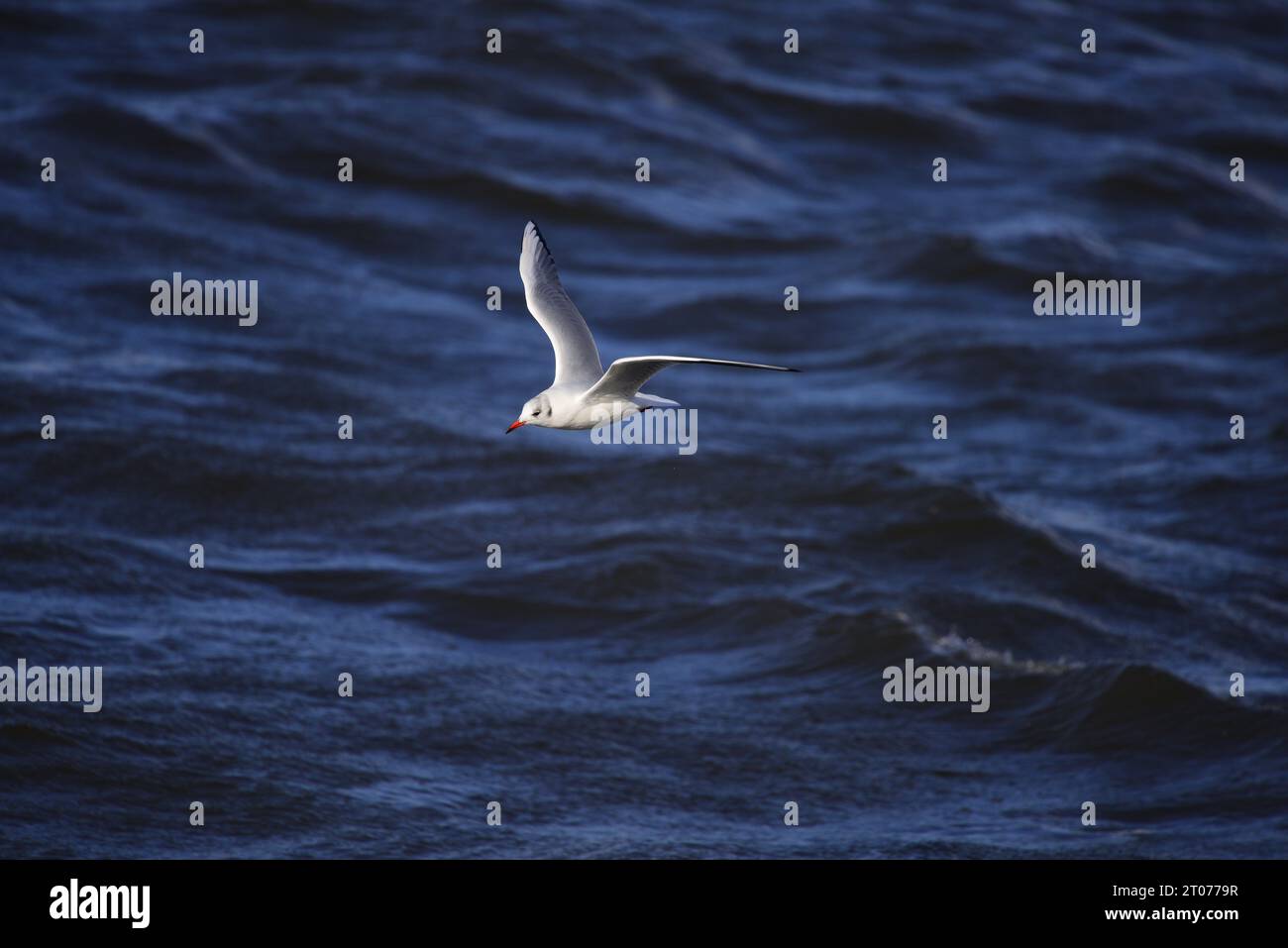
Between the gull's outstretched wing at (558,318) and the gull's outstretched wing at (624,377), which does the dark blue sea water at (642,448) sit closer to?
the gull's outstretched wing at (558,318)

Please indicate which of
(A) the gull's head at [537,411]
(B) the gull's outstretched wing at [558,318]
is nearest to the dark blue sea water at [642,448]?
(A) the gull's head at [537,411]

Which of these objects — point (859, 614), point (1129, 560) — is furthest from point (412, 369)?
point (1129, 560)

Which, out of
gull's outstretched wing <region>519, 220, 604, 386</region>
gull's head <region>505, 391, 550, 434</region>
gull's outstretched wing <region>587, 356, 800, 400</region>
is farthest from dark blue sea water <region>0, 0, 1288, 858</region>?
gull's outstretched wing <region>587, 356, 800, 400</region>

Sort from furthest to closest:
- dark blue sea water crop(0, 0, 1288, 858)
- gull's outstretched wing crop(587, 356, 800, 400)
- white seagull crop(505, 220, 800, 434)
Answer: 1. dark blue sea water crop(0, 0, 1288, 858)
2. white seagull crop(505, 220, 800, 434)
3. gull's outstretched wing crop(587, 356, 800, 400)

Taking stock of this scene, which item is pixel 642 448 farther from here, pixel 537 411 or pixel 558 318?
pixel 537 411

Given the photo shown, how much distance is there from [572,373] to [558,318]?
60 centimetres

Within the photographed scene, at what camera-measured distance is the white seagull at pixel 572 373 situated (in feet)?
34.7

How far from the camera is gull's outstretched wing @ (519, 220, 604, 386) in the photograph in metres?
11.5

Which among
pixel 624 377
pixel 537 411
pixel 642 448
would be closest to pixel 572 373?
pixel 537 411

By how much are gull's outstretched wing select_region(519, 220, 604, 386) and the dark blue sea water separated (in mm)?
3740

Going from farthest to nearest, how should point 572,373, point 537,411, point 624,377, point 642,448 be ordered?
point 642,448 < point 572,373 < point 537,411 < point 624,377

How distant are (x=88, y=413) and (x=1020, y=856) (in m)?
11.2

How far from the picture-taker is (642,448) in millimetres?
20922

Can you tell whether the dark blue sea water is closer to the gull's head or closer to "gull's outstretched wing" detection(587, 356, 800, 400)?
the gull's head
